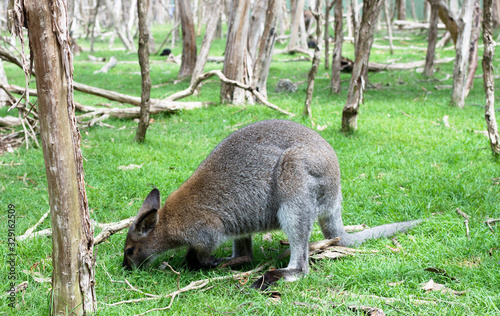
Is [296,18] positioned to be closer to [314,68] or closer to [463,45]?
[463,45]

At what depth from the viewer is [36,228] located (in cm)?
414

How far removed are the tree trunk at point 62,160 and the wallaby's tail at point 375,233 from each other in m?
2.12

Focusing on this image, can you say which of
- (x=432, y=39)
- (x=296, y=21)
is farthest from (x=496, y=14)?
(x=432, y=39)

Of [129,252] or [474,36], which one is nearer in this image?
[129,252]

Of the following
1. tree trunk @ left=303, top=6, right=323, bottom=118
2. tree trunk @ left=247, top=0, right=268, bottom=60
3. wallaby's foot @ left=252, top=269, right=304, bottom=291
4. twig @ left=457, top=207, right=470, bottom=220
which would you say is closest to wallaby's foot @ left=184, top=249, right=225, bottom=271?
wallaby's foot @ left=252, top=269, right=304, bottom=291

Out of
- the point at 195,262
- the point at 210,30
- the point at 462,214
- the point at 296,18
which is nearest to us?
the point at 195,262

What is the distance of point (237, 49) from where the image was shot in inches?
348

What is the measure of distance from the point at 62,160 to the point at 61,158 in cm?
1

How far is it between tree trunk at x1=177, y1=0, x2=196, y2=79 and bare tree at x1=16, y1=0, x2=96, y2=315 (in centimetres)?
993

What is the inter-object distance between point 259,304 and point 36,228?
230 cm

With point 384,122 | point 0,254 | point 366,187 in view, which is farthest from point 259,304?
point 384,122

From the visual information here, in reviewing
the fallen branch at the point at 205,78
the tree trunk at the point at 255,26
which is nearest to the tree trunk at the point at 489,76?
the fallen branch at the point at 205,78

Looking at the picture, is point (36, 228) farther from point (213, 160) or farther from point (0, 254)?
point (213, 160)

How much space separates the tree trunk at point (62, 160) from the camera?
2.25 m
